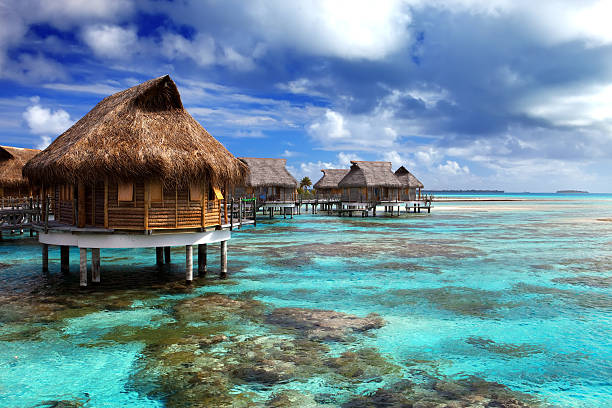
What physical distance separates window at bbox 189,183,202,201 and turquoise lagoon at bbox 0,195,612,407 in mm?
2928

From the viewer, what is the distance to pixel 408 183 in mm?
58938

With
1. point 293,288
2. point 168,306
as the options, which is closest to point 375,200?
point 293,288

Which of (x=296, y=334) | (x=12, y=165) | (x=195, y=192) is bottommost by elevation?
(x=296, y=334)

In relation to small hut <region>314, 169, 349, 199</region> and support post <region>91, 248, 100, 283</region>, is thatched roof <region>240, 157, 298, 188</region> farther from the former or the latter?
support post <region>91, 248, 100, 283</region>

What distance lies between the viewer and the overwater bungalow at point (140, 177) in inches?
510

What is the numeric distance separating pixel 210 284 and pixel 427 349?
821 centimetres

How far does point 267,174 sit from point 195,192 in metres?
35.0

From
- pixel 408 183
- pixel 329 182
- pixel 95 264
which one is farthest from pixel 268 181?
pixel 95 264

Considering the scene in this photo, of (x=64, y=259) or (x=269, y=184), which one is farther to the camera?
(x=269, y=184)

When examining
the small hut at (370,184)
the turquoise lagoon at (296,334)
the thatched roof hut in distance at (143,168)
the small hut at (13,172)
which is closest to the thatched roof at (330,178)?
the small hut at (370,184)

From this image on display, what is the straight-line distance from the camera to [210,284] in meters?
15.2

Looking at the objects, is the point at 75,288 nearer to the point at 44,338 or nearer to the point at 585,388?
the point at 44,338

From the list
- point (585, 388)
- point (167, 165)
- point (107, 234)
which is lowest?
point (585, 388)

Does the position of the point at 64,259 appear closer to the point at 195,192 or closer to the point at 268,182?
the point at 195,192
